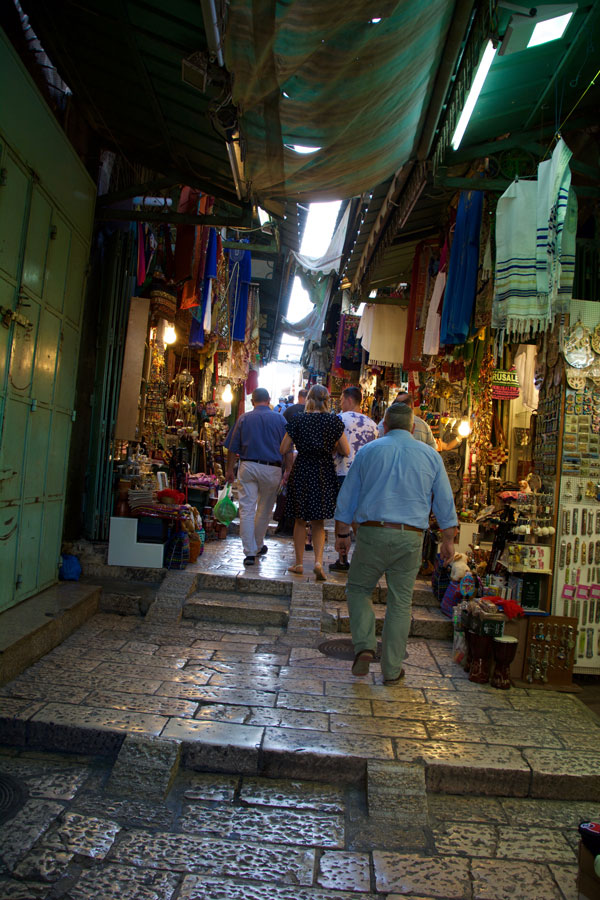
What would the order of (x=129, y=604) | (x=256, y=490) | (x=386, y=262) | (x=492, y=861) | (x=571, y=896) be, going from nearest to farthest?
(x=571, y=896), (x=492, y=861), (x=129, y=604), (x=256, y=490), (x=386, y=262)

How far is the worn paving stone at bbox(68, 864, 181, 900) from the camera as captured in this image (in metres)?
2.33

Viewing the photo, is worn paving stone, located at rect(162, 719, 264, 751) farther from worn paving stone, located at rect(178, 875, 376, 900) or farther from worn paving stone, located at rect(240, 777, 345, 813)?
worn paving stone, located at rect(178, 875, 376, 900)

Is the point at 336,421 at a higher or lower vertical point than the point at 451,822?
higher

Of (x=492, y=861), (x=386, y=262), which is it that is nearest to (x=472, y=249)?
(x=386, y=262)

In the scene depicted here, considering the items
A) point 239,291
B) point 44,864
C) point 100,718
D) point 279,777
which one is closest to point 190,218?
point 100,718

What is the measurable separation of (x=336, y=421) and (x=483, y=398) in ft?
7.27

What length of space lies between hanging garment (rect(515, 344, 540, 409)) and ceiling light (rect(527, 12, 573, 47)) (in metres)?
3.76

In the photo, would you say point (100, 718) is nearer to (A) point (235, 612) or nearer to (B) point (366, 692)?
(B) point (366, 692)

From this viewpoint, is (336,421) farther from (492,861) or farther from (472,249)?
(492,861)

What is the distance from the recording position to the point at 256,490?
22.5 feet

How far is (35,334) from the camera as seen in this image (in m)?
4.89

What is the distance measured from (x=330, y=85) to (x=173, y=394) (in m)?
7.60

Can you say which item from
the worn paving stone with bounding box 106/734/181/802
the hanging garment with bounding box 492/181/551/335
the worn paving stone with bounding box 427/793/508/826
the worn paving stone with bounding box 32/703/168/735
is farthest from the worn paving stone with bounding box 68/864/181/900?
the hanging garment with bounding box 492/181/551/335

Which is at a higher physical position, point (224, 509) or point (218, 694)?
point (224, 509)
